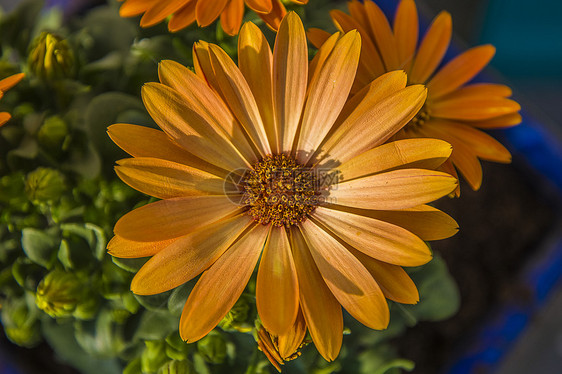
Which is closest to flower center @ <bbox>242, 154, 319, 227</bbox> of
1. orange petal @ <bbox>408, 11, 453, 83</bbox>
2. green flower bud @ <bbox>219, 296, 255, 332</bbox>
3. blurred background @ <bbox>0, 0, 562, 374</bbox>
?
green flower bud @ <bbox>219, 296, 255, 332</bbox>

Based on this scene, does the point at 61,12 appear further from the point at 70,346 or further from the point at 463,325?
the point at 463,325

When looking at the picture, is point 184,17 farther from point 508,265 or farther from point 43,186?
point 508,265

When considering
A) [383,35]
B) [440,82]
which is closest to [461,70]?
[440,82]

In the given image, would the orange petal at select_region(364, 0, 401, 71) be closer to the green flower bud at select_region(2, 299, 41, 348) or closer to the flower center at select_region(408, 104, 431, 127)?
the flower center at select_region(408, 104, 431, 127)

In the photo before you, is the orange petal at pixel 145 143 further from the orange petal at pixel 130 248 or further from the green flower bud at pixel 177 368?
the green flower bud at pixel 177 368

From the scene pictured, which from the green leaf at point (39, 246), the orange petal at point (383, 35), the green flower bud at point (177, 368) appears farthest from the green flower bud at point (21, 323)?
the orange petal at point (383, 35)
